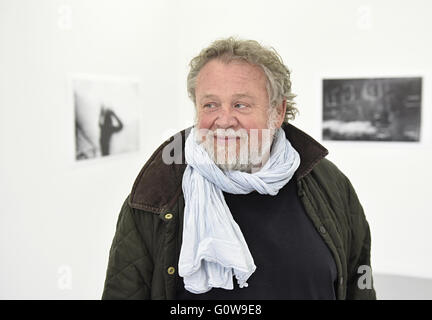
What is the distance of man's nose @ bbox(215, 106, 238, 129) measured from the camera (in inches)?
50.2

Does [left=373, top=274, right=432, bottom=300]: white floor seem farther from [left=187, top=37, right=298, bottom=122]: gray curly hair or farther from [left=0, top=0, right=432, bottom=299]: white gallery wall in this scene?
[left=187, top=37, right=298, bottom=122]: gray curly hair

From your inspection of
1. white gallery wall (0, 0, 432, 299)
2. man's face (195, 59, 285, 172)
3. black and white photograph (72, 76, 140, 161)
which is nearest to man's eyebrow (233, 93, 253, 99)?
man's face (195, 59, 285, 172)

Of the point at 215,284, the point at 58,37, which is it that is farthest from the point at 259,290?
the point at 58,37

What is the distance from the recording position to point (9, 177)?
203cm

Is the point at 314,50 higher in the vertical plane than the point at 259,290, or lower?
higher

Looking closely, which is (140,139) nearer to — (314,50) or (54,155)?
(54,155)

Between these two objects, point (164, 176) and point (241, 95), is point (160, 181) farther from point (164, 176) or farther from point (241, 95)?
point (241, 95)

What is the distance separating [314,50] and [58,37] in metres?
2.01

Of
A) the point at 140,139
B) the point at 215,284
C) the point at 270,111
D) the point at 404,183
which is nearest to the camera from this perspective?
Answer: the point at 215,284

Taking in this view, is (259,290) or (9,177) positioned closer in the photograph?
(259,290)

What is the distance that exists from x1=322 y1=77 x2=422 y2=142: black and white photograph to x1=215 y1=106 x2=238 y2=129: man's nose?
2338 mm

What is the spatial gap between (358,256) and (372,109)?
7.40 feet

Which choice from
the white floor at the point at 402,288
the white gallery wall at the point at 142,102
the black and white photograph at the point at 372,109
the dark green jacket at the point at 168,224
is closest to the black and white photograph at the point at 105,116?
the white gallery wall at the point at 142,102

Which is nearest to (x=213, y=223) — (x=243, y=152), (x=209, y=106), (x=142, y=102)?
(x=243, y=152)
